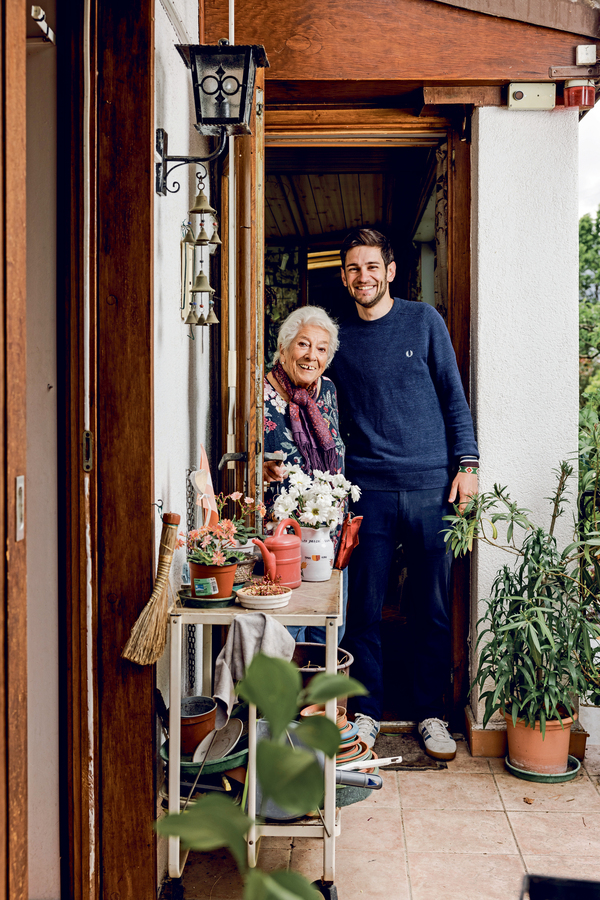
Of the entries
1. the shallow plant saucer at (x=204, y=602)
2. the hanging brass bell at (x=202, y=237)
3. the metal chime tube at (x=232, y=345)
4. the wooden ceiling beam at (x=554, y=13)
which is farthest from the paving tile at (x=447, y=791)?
the wooden ceiling beam at (x=554, y=13)

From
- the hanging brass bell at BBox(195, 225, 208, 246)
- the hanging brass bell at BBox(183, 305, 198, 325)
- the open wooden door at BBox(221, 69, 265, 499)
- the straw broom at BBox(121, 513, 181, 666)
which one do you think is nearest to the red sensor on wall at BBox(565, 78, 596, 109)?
the open wooden door at BBox(221, 69, 265, 499)

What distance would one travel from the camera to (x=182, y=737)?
6.37 feet

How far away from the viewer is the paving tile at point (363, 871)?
78.2 inches

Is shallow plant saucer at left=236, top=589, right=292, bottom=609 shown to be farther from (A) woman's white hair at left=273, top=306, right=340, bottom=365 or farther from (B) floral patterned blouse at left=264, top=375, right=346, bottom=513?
(A) woman's white hair at left=273, top=306, right=340, bottom=365

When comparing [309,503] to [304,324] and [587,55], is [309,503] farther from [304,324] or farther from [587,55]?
[587,55]

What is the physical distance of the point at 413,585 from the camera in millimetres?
2955

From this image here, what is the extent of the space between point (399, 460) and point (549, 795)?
1249 mm

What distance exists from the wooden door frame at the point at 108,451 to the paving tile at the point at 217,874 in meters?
0.22

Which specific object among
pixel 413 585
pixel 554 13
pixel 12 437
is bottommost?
pixel 413 585

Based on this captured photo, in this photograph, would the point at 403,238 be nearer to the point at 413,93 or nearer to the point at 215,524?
the point at 413,93

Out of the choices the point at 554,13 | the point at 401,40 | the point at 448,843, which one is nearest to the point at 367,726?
the point at 448,843

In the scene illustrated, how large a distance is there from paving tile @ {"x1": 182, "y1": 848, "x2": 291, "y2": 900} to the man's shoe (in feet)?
2.67

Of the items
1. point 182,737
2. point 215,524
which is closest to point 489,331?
point 215,524

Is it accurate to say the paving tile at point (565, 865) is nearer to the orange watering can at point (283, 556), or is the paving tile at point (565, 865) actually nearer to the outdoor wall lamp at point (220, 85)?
the orange watering can at point (283, 556)
